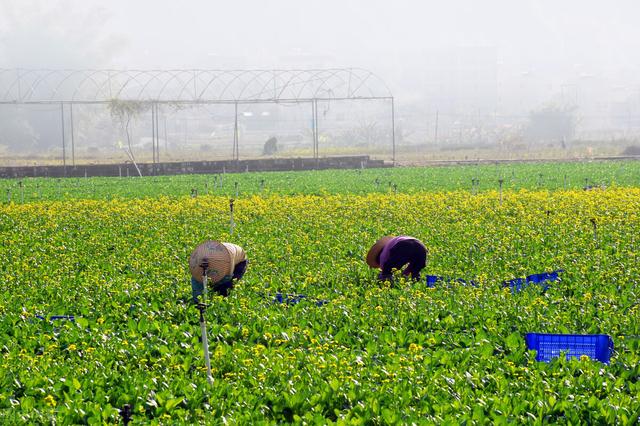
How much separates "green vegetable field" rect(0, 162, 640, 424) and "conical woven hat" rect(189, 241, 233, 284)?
442 millimetres

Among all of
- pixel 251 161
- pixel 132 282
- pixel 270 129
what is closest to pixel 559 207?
pixel 132 282

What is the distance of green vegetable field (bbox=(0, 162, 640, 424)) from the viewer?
23.4 feet

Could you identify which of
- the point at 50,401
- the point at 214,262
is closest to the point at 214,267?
the point at 214,262

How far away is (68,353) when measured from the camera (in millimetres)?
9016

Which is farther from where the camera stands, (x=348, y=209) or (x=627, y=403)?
(x=348, y=209)

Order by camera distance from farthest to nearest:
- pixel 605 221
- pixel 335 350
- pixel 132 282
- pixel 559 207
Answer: pixel 559 207 < pixel 605 221 < pixel 132 282 < pixel 335 350

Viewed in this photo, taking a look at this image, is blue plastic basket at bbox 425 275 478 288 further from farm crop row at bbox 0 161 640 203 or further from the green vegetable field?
farm crop row at bbox 0 161 640 203

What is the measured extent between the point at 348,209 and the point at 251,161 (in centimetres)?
2664

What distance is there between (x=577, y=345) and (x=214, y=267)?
15.5 ft

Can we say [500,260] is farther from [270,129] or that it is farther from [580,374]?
[270,129]

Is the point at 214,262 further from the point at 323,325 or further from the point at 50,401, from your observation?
the point at 50,401

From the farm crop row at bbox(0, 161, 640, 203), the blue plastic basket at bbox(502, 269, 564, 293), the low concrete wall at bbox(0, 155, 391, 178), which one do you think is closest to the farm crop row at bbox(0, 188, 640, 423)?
the blue plastic basket at bbox(502, 269, 564, 293)

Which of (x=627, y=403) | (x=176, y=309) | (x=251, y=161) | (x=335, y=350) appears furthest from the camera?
(x=251, y=161)

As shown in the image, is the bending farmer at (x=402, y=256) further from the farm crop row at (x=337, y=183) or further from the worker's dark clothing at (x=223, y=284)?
the farm crop row at (x=337, y=183)
